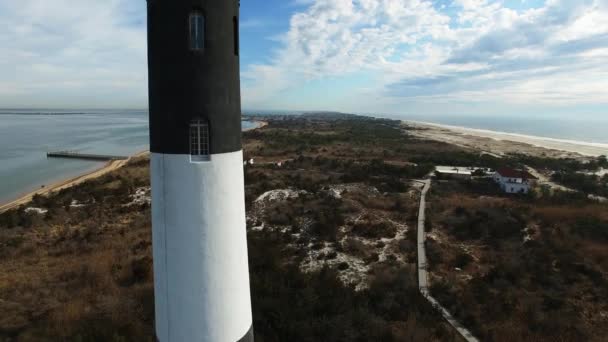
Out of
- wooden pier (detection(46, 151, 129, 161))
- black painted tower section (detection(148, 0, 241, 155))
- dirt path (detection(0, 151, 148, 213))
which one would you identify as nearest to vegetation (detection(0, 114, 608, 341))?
dirt path (detection(0, 151, 148, 213))

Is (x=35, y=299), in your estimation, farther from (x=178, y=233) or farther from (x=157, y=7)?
(x=157, y=7)

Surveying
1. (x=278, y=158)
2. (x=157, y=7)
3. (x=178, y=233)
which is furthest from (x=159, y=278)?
(x=278, y=158)

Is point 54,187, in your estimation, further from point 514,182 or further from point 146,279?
point 514,182

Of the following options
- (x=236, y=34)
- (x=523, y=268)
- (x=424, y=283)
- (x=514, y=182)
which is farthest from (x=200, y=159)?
(x=514, y=182)

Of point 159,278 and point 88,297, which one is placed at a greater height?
point 159,278

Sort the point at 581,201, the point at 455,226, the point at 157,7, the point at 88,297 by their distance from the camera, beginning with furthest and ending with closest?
the point at 581,201 → the point at 455,226 → the point at 88,297 → the point at 157,7

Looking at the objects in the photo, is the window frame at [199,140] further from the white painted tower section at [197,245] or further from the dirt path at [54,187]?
the dirt path at [54,187]

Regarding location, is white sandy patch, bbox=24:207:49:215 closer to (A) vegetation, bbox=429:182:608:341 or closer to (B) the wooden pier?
(A) vegetation, bbox=429:182:608:341
